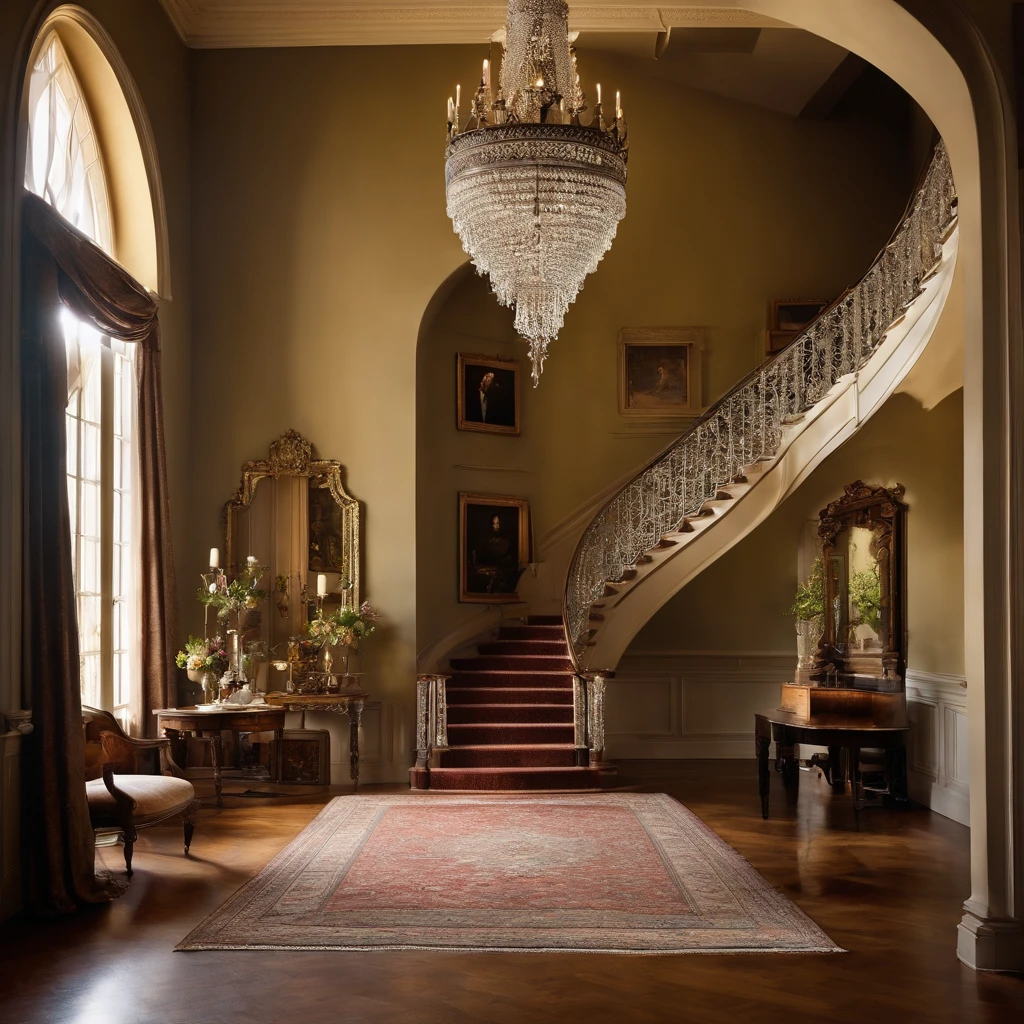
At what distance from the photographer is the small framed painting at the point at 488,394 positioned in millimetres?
12031

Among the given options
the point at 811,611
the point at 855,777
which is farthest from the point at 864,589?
the point at 855,777

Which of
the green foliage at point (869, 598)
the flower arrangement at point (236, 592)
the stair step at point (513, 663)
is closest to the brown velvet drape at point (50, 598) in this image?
the flower arrangement at point (236, 592)

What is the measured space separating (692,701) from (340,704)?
3.88 m

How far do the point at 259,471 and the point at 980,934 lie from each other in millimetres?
7298

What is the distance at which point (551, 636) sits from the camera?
1181 centimetres

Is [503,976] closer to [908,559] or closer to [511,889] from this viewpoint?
[511,889]

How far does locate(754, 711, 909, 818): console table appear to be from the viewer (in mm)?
8102

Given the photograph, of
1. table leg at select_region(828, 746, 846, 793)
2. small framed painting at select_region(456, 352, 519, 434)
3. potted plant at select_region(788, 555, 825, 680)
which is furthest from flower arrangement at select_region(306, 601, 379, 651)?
table leg at select_region(828, 746, 846, 793)

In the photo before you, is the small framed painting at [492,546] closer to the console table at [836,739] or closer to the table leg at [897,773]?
the console table at [836,739]

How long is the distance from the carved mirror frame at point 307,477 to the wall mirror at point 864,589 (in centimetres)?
415

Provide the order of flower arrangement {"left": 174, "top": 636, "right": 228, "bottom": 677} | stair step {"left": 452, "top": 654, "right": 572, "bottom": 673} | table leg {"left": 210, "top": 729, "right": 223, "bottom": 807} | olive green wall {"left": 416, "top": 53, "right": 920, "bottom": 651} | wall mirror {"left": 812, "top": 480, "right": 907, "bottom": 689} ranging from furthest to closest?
olive green wall {"left": 416, "top": 53, "right": 920, "bottom": 651}
stair step {"left": 452, "top": 654, "right": 572, "bottom": 673}
wall mirror {"left": 812, "top": 480, "right": 907, "bottom": 689}
flower arrangement {"left": 174, "top": 636, "right": 228, "bottom": 677}
table leg {"left": 210, "top": 729, "right": 223, "bottom": 807}

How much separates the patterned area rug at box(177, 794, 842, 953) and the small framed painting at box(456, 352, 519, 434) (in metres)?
4.63

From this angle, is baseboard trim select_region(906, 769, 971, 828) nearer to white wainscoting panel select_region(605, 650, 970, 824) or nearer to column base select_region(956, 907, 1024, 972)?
white wainscoting panel select_region(605, 650, 970, 824)

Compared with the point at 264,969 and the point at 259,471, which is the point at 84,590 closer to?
the point at 259,471
